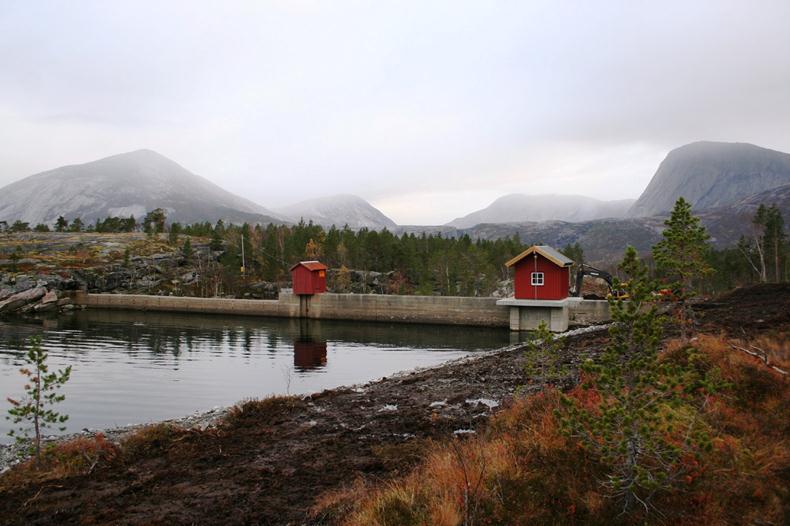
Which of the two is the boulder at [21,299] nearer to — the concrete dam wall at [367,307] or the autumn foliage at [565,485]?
the concrete dam wall at [367,307]

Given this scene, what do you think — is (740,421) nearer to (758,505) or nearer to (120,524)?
(758,505)

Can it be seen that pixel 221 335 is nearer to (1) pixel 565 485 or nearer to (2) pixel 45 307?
(2) pixel 45 307

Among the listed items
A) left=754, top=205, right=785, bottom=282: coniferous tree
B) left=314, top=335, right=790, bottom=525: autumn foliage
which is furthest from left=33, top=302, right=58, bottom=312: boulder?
left=754, top=205, right=785, bottom=282: coniferous tree

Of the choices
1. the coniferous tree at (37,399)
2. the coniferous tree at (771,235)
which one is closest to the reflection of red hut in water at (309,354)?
the coniferous tree at (37,399)

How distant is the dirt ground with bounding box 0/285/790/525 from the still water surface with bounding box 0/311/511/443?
8.06 metres

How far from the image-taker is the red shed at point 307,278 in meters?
59.1

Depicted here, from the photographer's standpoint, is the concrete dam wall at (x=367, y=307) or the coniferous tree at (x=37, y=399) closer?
the coniferous tree at (x=37, y=399)

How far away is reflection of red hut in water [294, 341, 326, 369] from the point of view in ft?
107

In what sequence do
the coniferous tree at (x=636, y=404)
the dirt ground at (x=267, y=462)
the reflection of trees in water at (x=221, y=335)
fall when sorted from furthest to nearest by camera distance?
the reflection of trees in water at (x=221, y=335)
the dirt ground at (x=267, y=462)
the coniferous tree at (x=636, y=404)

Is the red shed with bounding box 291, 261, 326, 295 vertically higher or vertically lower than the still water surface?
higher

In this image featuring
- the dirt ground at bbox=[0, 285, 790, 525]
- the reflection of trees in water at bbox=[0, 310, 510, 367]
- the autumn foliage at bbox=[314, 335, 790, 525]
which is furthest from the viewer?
the reflection of trees in water at bbox=[0, 310, 510, 367]

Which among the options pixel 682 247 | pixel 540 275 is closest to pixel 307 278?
pixel 540 275

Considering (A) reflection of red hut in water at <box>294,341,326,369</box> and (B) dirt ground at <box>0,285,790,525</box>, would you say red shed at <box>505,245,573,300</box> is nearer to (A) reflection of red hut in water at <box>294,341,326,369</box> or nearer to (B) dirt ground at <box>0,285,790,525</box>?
(A) reflection of red hut in water at <box>294,341,326,369</box>

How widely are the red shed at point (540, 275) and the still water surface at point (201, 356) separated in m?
5.00
